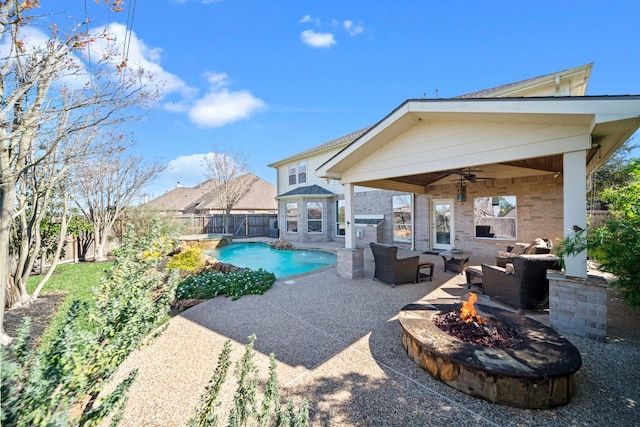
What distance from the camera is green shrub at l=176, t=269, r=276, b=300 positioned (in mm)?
6305

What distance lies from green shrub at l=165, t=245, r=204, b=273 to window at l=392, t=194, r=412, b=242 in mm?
9082

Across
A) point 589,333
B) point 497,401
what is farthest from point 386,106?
point 497,401

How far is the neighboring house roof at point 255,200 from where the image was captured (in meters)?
27.9

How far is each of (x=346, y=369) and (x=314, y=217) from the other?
44.4 feet

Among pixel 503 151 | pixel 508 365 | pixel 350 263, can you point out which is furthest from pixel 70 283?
pixel 503 151

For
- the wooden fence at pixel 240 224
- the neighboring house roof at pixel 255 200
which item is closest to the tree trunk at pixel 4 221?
the wooden fence at pixel 240 224

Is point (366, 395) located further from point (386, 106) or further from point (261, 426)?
point (386, 106)

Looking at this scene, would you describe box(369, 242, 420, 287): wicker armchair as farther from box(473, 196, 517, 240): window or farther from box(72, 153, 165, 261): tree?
box(72, 153, 165, 261): tree

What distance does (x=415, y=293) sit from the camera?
616cm

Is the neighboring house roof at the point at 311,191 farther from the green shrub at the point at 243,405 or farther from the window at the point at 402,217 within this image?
the green shrub at the point at 243,405

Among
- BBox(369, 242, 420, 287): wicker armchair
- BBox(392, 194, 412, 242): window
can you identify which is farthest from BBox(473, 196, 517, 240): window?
BBox(369, 242, 420, 287): wicker armchair

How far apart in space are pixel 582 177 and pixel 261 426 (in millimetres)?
5314

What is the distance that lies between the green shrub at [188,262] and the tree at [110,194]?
5162 mm

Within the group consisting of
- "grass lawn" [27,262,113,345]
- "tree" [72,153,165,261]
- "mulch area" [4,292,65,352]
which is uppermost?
"tree" [72,153,165,261]
